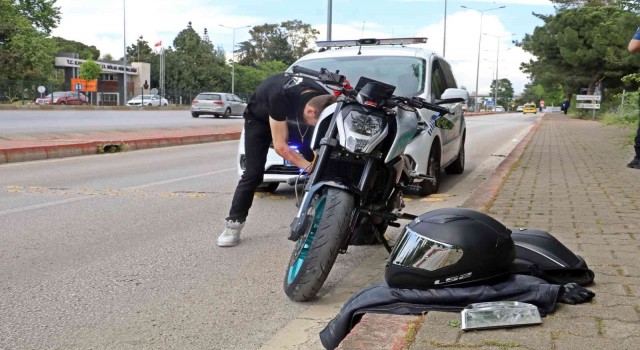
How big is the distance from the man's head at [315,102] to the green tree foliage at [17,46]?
202ft

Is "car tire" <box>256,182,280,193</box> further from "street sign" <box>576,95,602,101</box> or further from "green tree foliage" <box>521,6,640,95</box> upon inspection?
"street sign" <box>576,95,602,101</box>

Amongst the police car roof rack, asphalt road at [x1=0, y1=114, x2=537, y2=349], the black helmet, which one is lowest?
asphalt road at [x1=0, y1=114, x2=537, y2=349]

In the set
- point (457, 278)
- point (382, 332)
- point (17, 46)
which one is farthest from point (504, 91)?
point (382, 332)

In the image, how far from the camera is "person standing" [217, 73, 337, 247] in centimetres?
436

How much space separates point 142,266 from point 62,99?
51.7m

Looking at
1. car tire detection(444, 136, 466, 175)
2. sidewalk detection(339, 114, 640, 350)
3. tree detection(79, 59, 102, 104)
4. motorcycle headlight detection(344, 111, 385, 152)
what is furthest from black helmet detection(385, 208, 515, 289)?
tree detection(79, 59, 102, 104)

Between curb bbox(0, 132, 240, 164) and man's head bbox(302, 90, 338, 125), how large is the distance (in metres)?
8.33

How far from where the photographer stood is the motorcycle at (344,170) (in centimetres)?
367

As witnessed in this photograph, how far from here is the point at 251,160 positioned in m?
5.01

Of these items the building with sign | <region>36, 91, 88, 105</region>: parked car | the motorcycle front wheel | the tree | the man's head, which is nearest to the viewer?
the motorcycle front wheel

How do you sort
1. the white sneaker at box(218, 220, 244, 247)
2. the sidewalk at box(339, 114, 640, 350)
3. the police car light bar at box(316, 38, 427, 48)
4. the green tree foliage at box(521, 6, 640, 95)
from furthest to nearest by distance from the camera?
the green tree foliage at box(521, 6, 640, 95) < the police car light bar at box(316, 38, 427, 48) < the white sneaker at box(218, 220, 244, 247) < the sidewalk at box(339, 114, 640, 350)

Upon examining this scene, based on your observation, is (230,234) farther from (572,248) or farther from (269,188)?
(269,188)

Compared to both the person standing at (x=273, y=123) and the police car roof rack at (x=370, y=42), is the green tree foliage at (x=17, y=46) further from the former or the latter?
the person standing at (x=273, y=123)

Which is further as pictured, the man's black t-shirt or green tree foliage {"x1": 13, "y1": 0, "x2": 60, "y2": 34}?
green tree foliage {"x1": 13, "y1": 0, "x2": 60, "y2": 34}
